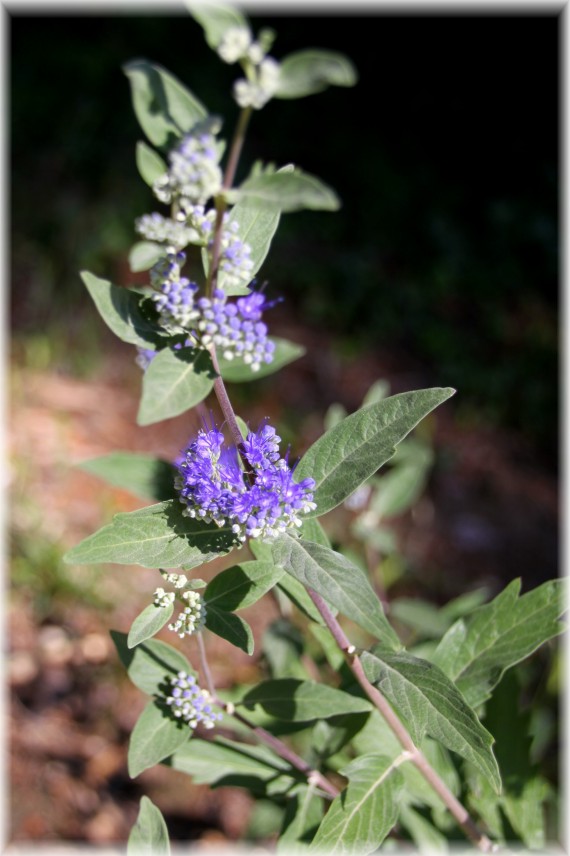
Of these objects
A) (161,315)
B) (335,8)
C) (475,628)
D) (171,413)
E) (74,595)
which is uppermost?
(335,8)

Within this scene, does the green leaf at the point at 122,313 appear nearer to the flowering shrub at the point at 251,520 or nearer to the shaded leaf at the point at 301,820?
the flowering shrub at the point at 251,520

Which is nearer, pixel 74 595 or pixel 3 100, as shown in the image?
pixel 74 595

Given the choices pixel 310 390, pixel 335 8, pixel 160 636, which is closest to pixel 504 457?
pixel 310 390

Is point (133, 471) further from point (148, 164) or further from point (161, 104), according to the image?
point (161, 104)

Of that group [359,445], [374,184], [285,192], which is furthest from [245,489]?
[374,184]

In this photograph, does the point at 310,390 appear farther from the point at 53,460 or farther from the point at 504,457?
the point at 53,460

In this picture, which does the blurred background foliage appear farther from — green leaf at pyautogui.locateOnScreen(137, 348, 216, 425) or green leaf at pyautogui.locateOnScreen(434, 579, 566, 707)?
green leaf at pyautogui.locateOnScreen(137, 348, 216, 425)

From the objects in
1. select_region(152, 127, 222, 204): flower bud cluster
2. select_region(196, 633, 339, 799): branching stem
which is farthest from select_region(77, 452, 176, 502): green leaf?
select_region(152, 127, 222, 204): flower bud cluster
